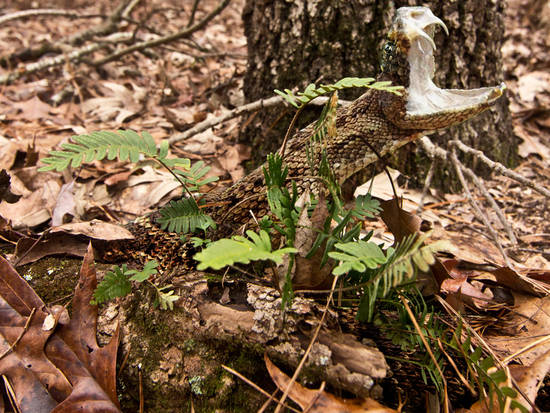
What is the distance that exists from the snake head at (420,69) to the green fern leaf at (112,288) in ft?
5.29

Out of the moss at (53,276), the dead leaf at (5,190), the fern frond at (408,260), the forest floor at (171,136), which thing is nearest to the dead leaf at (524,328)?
the forest floor at (171,136)

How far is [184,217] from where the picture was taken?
6.36 feet

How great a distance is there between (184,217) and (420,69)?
149 cm

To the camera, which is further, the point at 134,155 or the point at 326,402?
the point at 134,155

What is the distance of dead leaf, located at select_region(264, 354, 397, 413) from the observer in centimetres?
139

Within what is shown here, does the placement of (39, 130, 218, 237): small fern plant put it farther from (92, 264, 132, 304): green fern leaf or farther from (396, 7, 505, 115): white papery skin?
(396, 7, 505, 115): white papery skin

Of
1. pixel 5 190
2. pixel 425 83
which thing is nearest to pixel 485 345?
pixel 425 83

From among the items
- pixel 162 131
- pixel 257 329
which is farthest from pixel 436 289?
pixel 162 131

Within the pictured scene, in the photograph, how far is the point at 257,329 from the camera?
1580 mm

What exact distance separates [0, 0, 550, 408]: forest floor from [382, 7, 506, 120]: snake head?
2.88 feet

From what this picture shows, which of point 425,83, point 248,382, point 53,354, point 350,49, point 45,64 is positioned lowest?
point 53,354

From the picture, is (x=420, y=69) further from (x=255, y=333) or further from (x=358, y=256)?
(x=255, y=333)

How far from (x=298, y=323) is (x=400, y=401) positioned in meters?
0.47

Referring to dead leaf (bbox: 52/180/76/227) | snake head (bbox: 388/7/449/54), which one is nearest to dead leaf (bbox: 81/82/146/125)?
dead leaf (bbox: 52/180/76/227)
